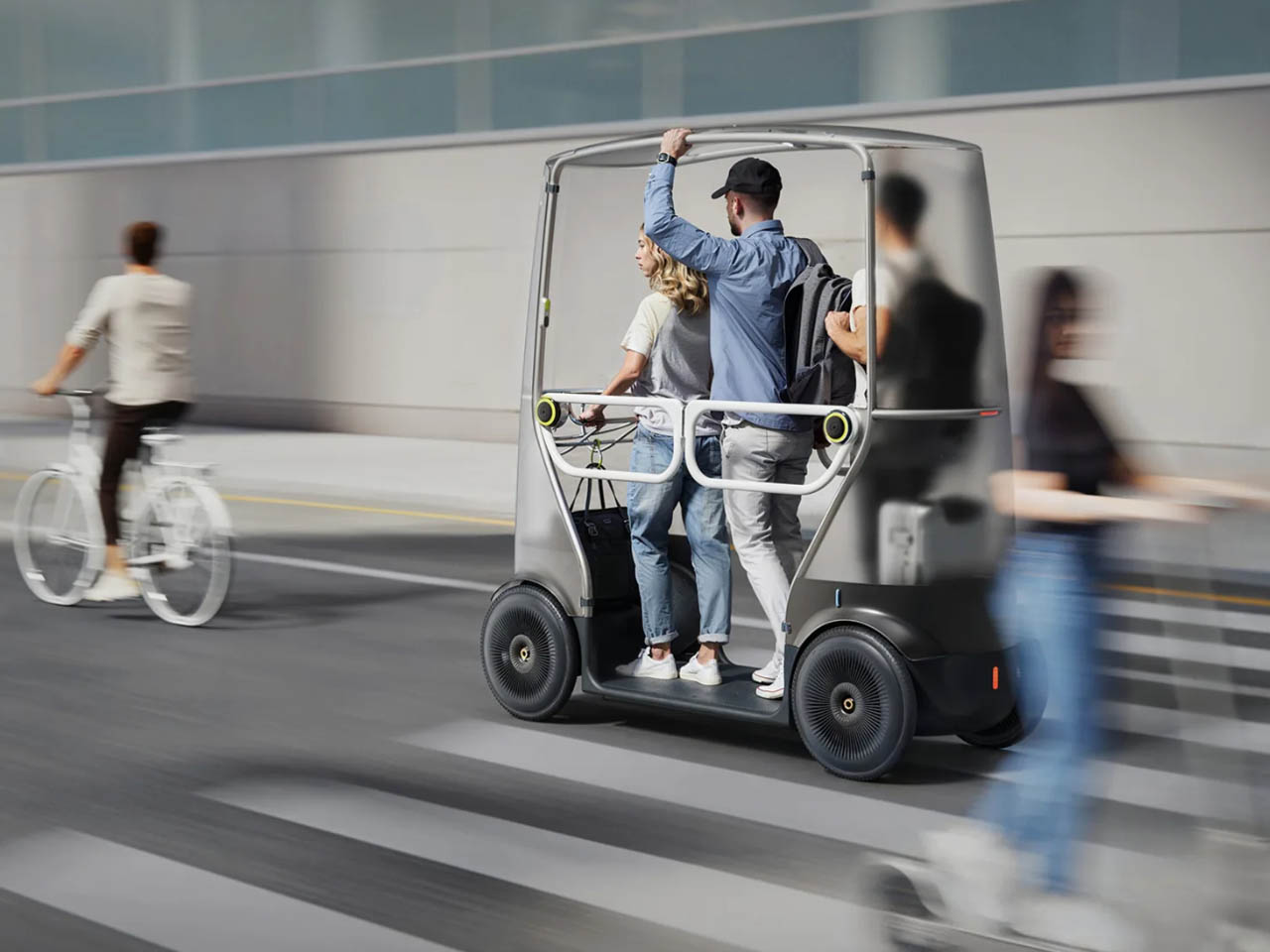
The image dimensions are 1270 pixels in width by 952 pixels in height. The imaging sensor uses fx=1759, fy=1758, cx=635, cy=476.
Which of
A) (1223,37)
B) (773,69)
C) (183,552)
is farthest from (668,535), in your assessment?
(773,69)

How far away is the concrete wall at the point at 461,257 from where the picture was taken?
13.3 meters

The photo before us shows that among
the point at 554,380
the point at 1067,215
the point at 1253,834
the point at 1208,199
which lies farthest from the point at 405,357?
the point at 1253,834

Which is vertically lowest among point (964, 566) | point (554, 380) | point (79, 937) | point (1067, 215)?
point (79, 937)

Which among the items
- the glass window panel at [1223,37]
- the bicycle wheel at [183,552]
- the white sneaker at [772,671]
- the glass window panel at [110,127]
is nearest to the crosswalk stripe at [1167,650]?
the white sneaker at [772,671]

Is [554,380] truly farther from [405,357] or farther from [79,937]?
[405,357]

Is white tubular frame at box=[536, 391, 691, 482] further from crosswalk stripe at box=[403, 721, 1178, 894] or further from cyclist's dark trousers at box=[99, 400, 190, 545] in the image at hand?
cyclist's dark trousers at box=[99, 400, 190, 545]

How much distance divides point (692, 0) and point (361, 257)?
4.79 meters

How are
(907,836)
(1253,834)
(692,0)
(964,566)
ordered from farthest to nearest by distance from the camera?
1. (692,0)
2. (964,566)
3. (907,836)
4. (1253,834)

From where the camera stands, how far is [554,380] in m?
6.45

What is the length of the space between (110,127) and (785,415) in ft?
60.1

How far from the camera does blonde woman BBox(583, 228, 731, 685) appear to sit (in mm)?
5980

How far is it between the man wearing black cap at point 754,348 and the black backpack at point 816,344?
0.13ft

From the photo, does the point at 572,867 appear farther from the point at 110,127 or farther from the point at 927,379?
the point at 110,127

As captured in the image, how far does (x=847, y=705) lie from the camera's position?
5.45 metres
